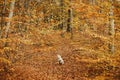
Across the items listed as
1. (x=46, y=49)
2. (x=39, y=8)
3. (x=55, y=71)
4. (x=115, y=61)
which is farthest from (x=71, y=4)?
(x=115, y=61)

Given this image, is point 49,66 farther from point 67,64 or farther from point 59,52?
point 59,52

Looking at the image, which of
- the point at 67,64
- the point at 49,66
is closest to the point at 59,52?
the point at 67,64

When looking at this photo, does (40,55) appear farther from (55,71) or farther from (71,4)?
(71,4)

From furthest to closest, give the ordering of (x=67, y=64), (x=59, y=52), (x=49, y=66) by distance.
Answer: (x=59, y=52) → (x=67, y=64) → (x=49, y=66)

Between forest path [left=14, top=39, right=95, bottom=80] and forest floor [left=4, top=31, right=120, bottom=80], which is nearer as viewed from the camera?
forest floor [left=4, top=31, right=120, bottom=80]

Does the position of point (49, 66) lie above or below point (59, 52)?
below

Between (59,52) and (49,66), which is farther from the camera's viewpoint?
(59,52)

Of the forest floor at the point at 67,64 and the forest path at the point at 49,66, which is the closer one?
the forest floor at the point at 67,64

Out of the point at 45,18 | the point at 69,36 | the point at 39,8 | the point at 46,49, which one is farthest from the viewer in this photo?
the point at 45,18

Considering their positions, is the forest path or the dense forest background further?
the forest path

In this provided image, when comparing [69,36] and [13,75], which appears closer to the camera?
[13,75]

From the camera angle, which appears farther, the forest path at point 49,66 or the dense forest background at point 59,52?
the forest path at point 49,66

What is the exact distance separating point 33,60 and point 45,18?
20230mm

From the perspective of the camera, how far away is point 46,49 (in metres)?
21.5
